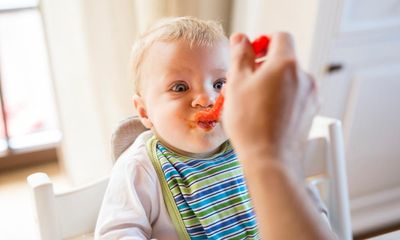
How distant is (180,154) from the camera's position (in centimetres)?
93

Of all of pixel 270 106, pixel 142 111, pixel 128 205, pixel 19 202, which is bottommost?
pixel 19 202

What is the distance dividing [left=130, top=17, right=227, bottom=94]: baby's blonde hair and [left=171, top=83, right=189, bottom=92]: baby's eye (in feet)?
0.24

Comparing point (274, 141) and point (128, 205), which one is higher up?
point (274, 141)

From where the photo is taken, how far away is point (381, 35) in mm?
1657

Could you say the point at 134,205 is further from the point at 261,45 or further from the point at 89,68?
the point at 89,68

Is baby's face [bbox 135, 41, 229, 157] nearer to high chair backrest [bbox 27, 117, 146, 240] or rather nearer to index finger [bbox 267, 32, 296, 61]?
high chair backrest [bbox 27, 117, 146, 240]

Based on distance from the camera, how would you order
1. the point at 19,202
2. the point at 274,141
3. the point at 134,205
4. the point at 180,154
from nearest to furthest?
the point at 274,141 < the point at 134,205 < the point at 180,154 < the point at 19,202

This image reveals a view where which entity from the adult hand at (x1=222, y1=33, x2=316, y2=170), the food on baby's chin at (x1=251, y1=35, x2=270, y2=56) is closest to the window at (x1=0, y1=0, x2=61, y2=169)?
the food on baby's chin at (x1=251, y1=35, x2=270, y2=56)

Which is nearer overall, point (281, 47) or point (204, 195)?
point (281, 47)

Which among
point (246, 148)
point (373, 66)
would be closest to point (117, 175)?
point (246, 148)

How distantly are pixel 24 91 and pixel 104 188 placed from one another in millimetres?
1384

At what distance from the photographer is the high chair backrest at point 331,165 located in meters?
1.07

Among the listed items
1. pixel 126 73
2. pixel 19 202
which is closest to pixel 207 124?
pixel 126 73

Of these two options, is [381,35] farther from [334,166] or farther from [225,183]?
[225,183]
